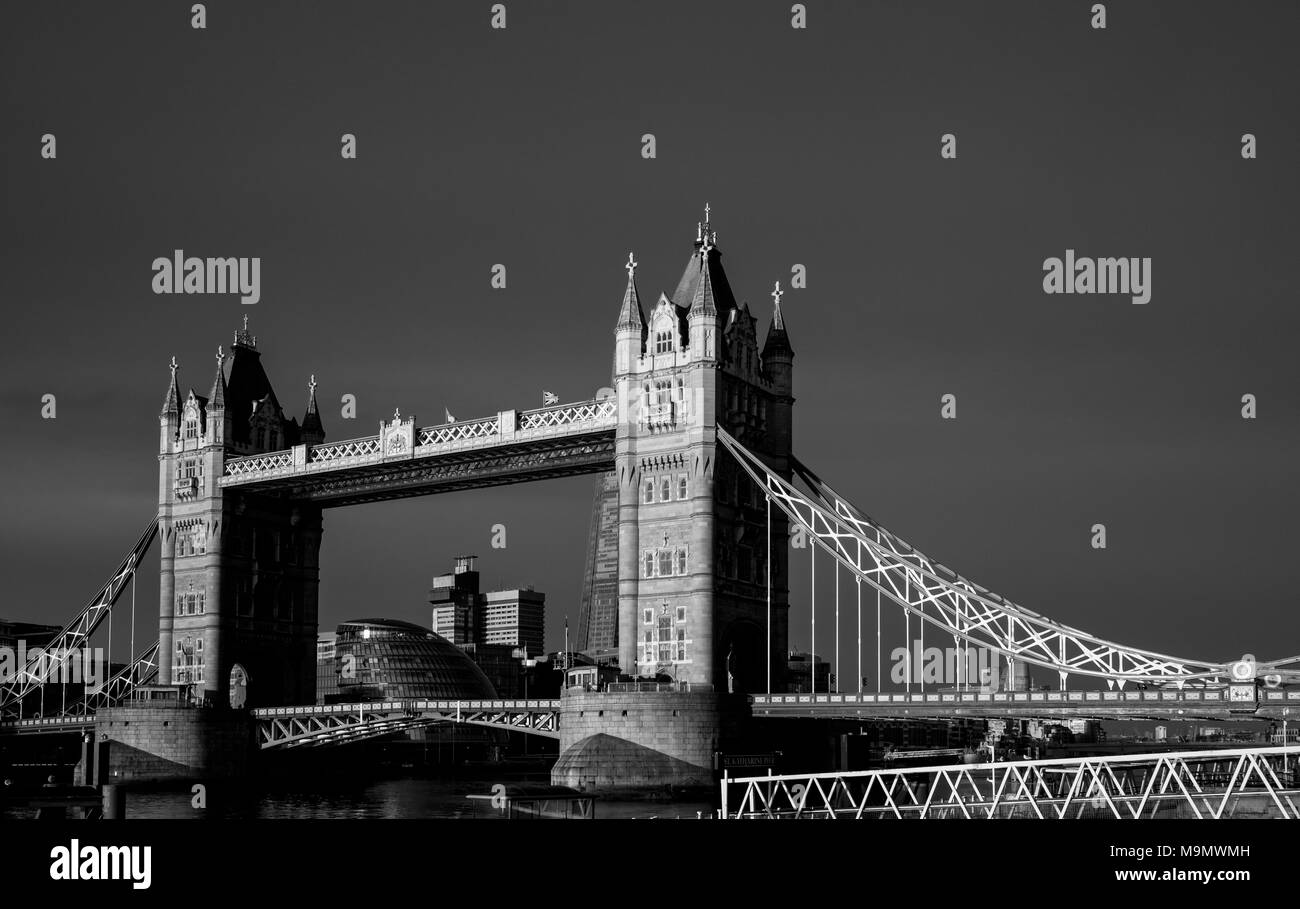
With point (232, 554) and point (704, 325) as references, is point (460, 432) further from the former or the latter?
point (232, 554)

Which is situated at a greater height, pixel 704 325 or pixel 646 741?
pixel 704 325

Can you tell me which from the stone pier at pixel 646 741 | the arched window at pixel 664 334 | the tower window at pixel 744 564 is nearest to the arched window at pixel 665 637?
the tower window at pixel 744 564

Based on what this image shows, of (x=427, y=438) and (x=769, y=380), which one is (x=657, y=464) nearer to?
(x=769, y=380)

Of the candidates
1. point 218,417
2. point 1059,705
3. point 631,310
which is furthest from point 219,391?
point 1059,705

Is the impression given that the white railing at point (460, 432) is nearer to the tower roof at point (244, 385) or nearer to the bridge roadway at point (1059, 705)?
the tower roof at point (244, 385)
